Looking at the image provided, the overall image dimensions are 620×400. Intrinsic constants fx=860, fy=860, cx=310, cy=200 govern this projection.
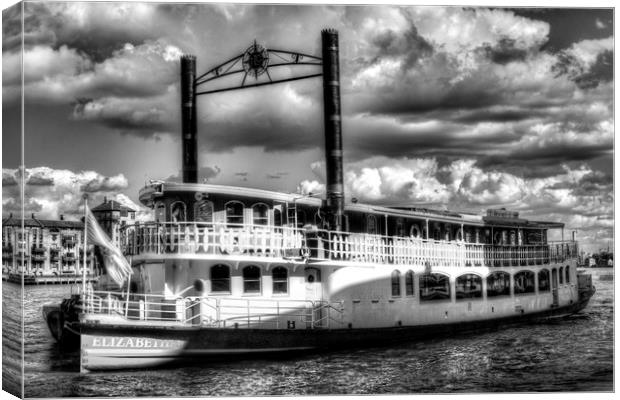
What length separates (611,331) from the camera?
2028cm

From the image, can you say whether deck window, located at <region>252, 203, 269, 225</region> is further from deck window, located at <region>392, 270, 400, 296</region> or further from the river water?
deck window, located at <region>392, 270, 400, 296</region>

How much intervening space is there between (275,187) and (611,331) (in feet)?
28.3

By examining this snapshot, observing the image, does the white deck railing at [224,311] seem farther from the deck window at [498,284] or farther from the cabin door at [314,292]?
the deck window at [498,284]

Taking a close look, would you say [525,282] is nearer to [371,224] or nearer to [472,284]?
[472,284]

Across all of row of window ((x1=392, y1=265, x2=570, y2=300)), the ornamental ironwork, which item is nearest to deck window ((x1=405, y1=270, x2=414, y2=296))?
row of window ((x1=392, y1=265, x2=570, y2=300))

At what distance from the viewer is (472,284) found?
27062mm

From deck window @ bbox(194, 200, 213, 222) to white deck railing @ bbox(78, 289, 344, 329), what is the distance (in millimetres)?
1958

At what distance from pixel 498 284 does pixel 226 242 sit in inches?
468

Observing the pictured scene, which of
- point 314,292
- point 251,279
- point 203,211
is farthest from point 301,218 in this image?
point 203,211

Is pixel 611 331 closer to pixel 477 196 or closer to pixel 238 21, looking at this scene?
pixel 477 196

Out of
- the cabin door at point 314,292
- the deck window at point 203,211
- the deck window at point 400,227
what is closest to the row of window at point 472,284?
the deck window at point 400,227

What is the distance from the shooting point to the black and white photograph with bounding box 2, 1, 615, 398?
17.5 metres

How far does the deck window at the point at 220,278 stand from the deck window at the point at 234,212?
132 centimetres

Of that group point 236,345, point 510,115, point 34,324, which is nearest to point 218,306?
point 236,345
